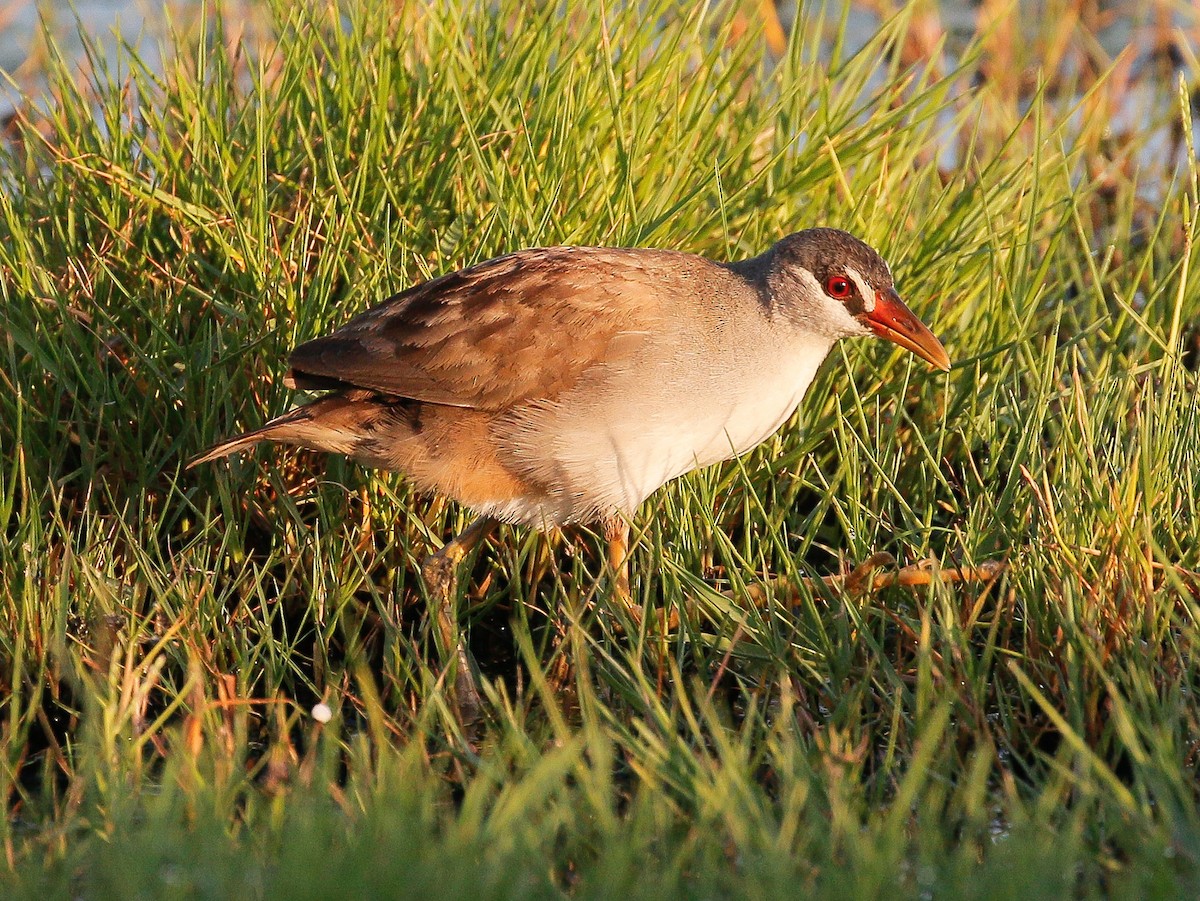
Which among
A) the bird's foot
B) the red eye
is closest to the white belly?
the red eye

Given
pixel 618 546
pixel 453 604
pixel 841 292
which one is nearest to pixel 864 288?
pixel 841 292

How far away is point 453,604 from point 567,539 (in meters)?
0.60

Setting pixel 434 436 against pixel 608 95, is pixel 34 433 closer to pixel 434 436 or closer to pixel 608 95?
pixel 434 436

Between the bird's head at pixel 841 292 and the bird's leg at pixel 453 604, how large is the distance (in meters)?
1.04

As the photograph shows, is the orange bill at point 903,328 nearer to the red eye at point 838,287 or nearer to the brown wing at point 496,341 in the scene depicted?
the red eye at point 838,287

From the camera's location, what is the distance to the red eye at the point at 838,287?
4.14 metres

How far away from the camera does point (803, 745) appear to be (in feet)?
11.0

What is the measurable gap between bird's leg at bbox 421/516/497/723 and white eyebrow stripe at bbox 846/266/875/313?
3.87 feet

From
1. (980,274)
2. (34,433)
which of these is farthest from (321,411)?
(980,274)

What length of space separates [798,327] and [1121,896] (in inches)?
80.6

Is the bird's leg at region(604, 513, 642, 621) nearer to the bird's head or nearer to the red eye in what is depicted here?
the bird's head

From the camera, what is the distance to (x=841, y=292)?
4.16 metres

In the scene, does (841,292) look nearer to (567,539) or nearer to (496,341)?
(496,341)

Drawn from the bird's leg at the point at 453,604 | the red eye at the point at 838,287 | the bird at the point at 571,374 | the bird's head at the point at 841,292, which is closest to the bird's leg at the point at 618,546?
the bird at the point at 571,374
